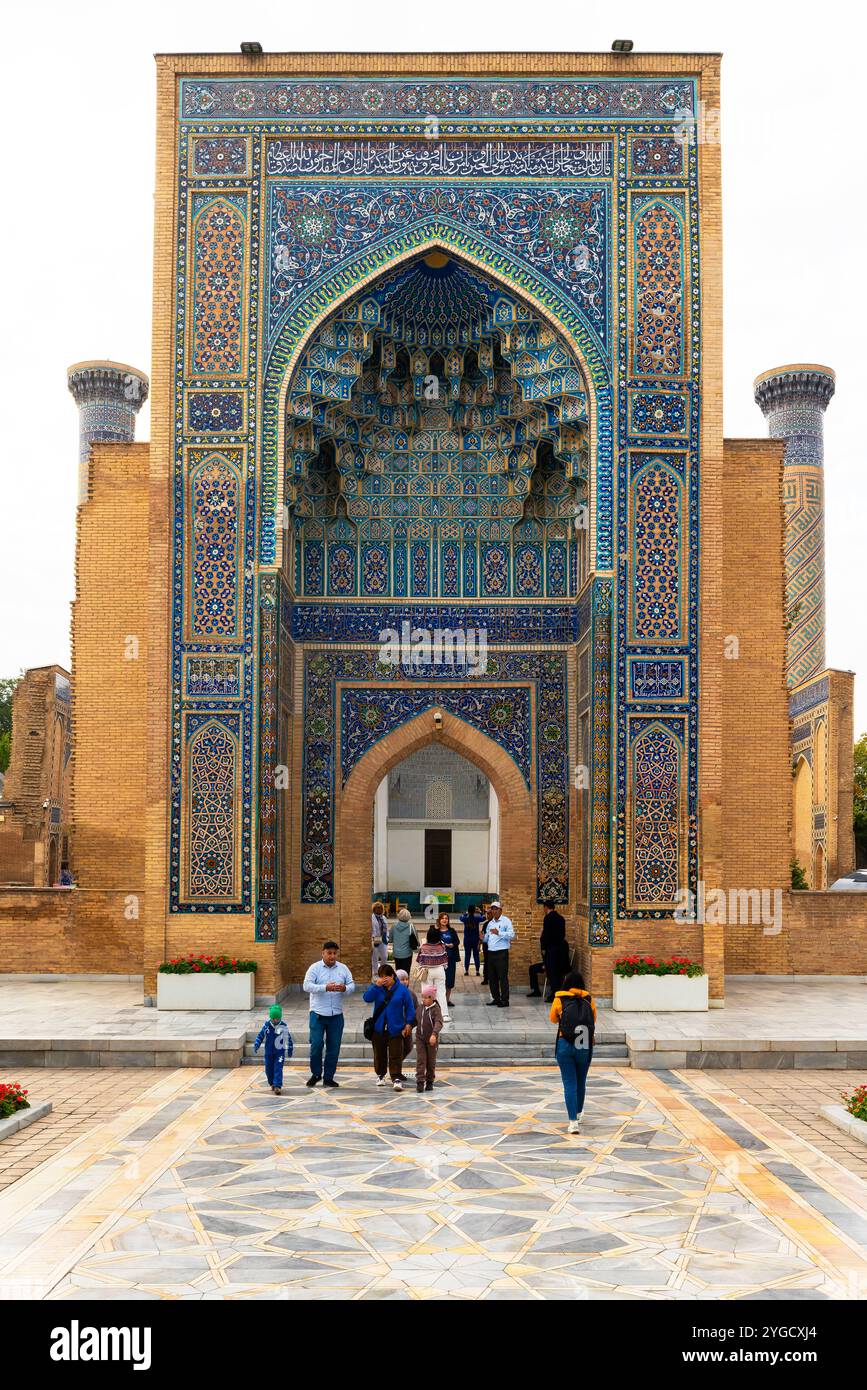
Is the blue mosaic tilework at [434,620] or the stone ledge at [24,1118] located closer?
the stone ledge at [24,1118]

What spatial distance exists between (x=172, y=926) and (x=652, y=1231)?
6.66m

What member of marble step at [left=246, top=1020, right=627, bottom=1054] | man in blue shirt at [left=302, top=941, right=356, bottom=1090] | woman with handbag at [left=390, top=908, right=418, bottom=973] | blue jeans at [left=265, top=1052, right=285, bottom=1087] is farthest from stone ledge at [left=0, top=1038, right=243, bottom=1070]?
woman with handbag at [left=390, top=908, right=418, bottom=973]

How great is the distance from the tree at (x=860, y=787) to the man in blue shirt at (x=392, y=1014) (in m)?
23.1

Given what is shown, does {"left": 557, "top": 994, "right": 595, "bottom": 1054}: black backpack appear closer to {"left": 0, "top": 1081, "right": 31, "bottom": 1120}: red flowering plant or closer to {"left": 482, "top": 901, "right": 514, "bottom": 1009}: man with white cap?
{"left": 0, "top": 1081, "right": 31, "bottom": 1120}: red flowering plant

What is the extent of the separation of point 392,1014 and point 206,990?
2.94m

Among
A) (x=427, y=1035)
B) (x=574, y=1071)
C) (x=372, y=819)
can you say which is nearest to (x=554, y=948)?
(x=372, y=819)

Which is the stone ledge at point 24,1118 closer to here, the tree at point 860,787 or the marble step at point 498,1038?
the marble step at point 498,1038

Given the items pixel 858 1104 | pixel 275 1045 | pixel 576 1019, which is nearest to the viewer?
pixel 576 1019

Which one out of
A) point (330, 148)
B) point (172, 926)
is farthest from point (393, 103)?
point (172, 926)

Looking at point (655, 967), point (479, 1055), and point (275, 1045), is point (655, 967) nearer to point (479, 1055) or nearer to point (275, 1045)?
point (479, 1055)

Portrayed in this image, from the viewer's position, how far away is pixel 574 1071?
7441 millimetres

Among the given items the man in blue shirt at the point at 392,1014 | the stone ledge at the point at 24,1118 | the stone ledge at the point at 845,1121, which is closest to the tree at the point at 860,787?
the stone ledge at the point at 845,1121

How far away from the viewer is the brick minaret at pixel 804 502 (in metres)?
25.6

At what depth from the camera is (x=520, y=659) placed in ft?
42.5
